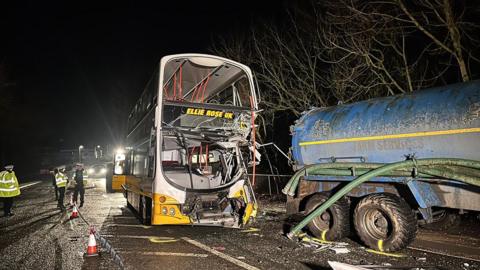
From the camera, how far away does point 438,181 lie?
5.61 metres

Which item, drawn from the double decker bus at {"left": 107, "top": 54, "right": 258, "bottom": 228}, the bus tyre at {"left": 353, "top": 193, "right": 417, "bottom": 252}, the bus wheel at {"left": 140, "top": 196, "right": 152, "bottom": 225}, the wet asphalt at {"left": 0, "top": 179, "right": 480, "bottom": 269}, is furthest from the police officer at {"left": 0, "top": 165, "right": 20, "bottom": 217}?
the bus tyre at {"left": 353, "top": 193, "right": 417, "bottom": 252}

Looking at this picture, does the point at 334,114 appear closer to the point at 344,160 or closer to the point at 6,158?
the point at 344,160

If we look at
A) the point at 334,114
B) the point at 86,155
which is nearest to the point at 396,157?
the point at 334,114

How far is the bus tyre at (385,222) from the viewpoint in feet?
19.0

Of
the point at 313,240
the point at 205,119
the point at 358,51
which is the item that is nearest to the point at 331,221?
the point at 313,240

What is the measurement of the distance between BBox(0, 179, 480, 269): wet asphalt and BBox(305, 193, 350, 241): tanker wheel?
0.27m

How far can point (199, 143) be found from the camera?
28.3 ft

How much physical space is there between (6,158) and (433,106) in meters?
43.3

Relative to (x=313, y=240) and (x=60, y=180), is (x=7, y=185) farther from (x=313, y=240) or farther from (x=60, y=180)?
(x=313, y=240)

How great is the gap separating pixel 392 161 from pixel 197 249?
383 centimetres

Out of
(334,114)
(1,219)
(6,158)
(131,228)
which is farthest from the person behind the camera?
(6,158)

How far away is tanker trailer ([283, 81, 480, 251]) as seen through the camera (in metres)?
5.36

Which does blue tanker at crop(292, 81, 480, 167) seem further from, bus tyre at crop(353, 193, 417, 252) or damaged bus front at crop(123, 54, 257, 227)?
damaged bus front at crop(123, 54, 257, 227)

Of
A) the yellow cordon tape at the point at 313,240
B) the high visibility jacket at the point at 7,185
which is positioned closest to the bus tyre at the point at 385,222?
the yellow cordon tape at the point at 313,240
